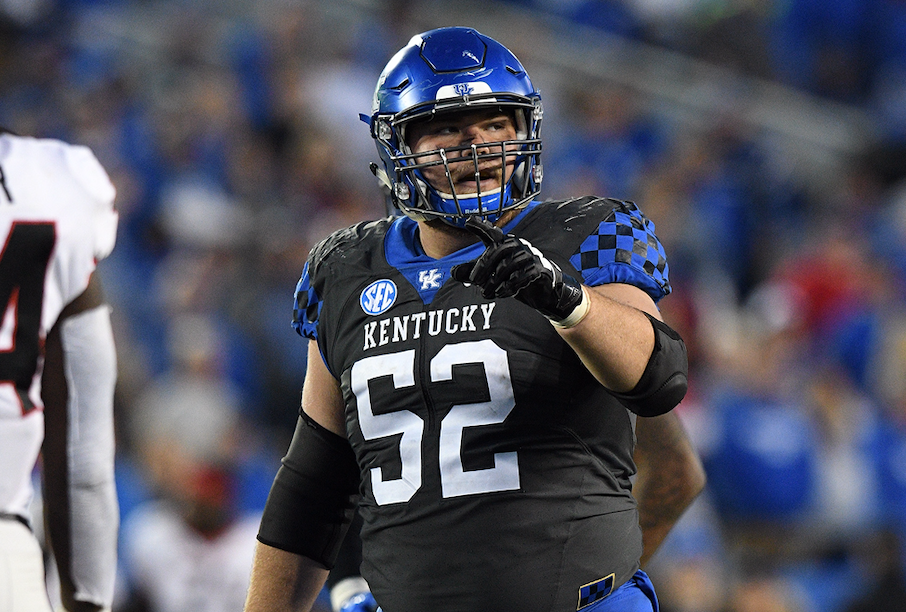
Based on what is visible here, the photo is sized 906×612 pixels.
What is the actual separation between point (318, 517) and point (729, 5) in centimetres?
771

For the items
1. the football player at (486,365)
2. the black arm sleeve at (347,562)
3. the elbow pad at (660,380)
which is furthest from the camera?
the black arm sleeve at (347,562)

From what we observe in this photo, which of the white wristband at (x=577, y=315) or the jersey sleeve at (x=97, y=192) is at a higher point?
the jersey sleeve at (x=97, y=192)

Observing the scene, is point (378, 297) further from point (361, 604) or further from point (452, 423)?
point (361, 604)

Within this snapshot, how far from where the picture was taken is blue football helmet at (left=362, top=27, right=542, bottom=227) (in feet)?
7.82

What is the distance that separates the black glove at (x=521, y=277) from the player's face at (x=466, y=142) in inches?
15.2

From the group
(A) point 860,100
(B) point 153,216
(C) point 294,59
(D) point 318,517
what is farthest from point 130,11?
(D) point 318,517

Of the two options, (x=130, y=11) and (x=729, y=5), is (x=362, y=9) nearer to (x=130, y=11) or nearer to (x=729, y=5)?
(x=130, y=11)

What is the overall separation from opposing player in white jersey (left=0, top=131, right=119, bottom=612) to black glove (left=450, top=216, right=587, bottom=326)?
0.88 metres

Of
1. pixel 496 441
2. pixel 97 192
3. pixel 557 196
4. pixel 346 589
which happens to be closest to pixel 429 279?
pixel 496 441

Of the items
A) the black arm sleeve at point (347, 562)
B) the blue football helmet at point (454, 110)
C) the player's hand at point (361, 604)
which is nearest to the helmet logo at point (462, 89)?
the blue football helmet at point (454, 110)

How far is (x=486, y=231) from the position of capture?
2.04 metres

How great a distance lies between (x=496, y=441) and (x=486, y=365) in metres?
0.14

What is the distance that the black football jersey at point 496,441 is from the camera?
2.23m

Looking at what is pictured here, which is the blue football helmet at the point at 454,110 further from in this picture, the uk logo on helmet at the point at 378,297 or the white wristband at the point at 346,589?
the white wristband at the point at 346,589
